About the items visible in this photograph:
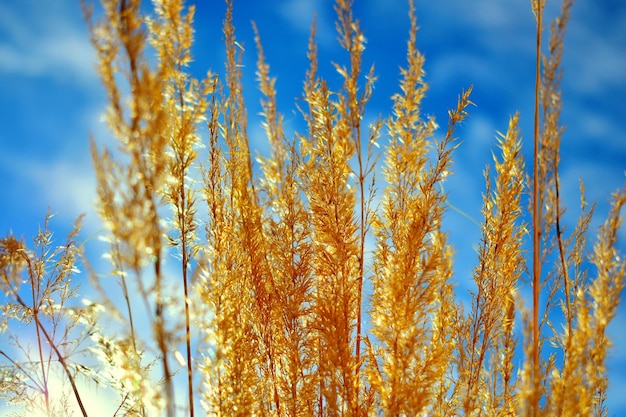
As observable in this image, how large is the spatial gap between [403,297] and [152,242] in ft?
3.58

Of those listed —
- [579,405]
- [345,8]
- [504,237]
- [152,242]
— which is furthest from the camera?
[504,237]

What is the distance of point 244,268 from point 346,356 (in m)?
0.78

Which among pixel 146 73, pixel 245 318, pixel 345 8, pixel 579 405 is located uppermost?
pixel 345 8

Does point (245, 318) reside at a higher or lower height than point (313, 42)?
lower

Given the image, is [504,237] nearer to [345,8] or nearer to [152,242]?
[345,8]

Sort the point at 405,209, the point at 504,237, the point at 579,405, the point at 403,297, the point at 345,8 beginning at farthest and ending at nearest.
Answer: the point at 504,237
the point at 405,209
the point at 345,8
the point at 403,297
the point at 579,405

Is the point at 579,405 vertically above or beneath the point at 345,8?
beneath

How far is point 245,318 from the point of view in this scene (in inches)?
109

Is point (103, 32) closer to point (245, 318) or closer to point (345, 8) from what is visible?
point (345, 8)

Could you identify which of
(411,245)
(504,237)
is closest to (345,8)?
(411,245)

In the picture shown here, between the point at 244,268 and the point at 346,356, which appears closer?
the point at 346,356

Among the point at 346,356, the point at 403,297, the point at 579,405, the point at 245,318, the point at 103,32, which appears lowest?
the point at 579,405

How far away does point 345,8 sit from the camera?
8.57ft

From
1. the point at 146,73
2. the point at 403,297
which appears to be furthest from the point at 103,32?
the point at 403,297
